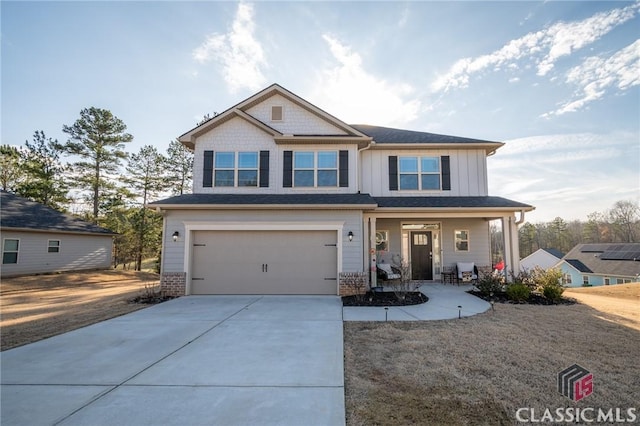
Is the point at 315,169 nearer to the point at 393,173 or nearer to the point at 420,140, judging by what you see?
the point at 393,173

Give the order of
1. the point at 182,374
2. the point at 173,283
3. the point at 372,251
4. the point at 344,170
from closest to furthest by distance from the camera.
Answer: the point at 182,374 < the point at 173,283 < the point at 372,251 < the point at 344,170

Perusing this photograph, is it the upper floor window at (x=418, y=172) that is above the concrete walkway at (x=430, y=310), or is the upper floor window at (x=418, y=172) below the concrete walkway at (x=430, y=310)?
above

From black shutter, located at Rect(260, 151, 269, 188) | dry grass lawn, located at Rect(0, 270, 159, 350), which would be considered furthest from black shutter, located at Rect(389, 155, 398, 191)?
dry grass lawn, located at Rect(0, 270, 159, 350)

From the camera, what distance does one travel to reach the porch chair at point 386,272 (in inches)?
421

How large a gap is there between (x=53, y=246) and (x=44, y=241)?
0.56 metres

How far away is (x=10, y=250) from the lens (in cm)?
1488

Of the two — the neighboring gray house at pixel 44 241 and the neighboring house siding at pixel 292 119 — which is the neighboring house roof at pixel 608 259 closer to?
the neighboring house siding at pixel 292 119

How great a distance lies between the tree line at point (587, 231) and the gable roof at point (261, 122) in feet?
113

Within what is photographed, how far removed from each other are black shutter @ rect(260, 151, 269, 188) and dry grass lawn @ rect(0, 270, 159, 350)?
5408 mm

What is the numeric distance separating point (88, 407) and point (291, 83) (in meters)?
11.4

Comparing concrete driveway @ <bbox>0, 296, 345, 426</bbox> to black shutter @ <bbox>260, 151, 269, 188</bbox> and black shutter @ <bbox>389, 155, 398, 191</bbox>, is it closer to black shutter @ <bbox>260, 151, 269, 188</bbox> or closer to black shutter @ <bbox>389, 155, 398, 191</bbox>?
black shutter @ <bbox>260, 151, 269, 188</bbox>

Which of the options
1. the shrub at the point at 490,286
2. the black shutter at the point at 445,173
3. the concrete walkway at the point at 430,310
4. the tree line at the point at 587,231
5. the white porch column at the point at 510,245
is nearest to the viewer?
the concrete walkway at the point at 430,310

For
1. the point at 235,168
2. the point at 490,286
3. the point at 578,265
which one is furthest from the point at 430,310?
the point at 578,265

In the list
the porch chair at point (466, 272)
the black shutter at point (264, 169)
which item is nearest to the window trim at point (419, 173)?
the porch chair at point (466, 272)
